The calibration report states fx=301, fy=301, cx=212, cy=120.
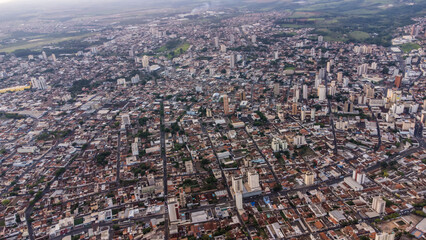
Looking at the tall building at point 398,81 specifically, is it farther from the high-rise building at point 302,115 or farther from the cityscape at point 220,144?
the high-rise building at point 302,115

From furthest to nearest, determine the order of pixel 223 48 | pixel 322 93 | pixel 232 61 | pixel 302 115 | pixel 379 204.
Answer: pixel 223 48
pixel 232 61
pixel 322 93
pixel 302 115
pixel 379 204

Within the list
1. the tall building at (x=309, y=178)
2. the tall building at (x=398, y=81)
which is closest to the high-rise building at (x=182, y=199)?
the tall building at (x=309, y=178)

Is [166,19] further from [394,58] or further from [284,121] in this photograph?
[284,121]

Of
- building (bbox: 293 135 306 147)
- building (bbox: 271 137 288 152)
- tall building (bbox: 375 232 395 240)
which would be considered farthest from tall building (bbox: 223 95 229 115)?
tall building (bbox: 375 232 395 240)

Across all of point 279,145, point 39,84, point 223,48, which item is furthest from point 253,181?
point 223,48

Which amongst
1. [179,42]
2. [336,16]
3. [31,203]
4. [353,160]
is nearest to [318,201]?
[353,160]

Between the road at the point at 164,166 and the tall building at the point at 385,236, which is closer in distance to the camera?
the tall building at the point at 385,236

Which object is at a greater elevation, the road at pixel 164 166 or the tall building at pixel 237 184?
the tall building at pixel 237 184

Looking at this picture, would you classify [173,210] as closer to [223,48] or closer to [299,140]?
[299,140]
